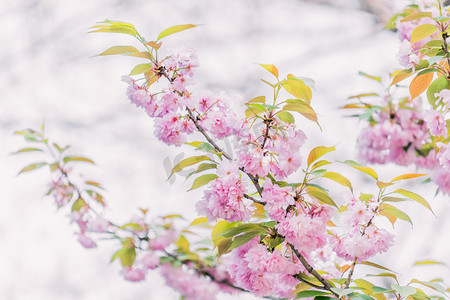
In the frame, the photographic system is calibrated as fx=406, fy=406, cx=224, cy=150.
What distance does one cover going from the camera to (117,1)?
2.85 meters

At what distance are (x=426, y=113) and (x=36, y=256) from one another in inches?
101

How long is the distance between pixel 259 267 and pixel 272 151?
0.48ft

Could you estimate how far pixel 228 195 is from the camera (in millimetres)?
504

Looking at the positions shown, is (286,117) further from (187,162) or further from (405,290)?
(405,290)

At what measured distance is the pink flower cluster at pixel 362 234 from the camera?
0.54 metres

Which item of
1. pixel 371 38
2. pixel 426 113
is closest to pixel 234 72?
pixel 371 38

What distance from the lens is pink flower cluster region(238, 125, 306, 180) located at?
50 centimetres

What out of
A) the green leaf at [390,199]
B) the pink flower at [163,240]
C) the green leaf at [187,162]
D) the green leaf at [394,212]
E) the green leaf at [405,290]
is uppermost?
the green leaf at [187,162]

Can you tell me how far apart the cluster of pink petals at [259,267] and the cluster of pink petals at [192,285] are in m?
0.42

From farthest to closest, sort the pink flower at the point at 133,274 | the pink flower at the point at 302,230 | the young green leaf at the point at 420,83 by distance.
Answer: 1. the pink flower at the point at 133,274
2. the young green leaf at the point at 420,83
3. the pink flower at the point at 302,230

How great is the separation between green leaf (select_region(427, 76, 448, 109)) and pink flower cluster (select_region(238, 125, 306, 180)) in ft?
0.77

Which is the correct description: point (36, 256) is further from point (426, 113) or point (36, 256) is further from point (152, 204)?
point (426, 113)

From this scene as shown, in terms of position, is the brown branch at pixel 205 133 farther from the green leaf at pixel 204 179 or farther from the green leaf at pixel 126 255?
the green leaf at pixel 126 255

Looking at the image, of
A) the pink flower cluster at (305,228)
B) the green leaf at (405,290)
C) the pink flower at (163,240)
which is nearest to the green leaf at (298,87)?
the pink flower cluster at (305,228)
